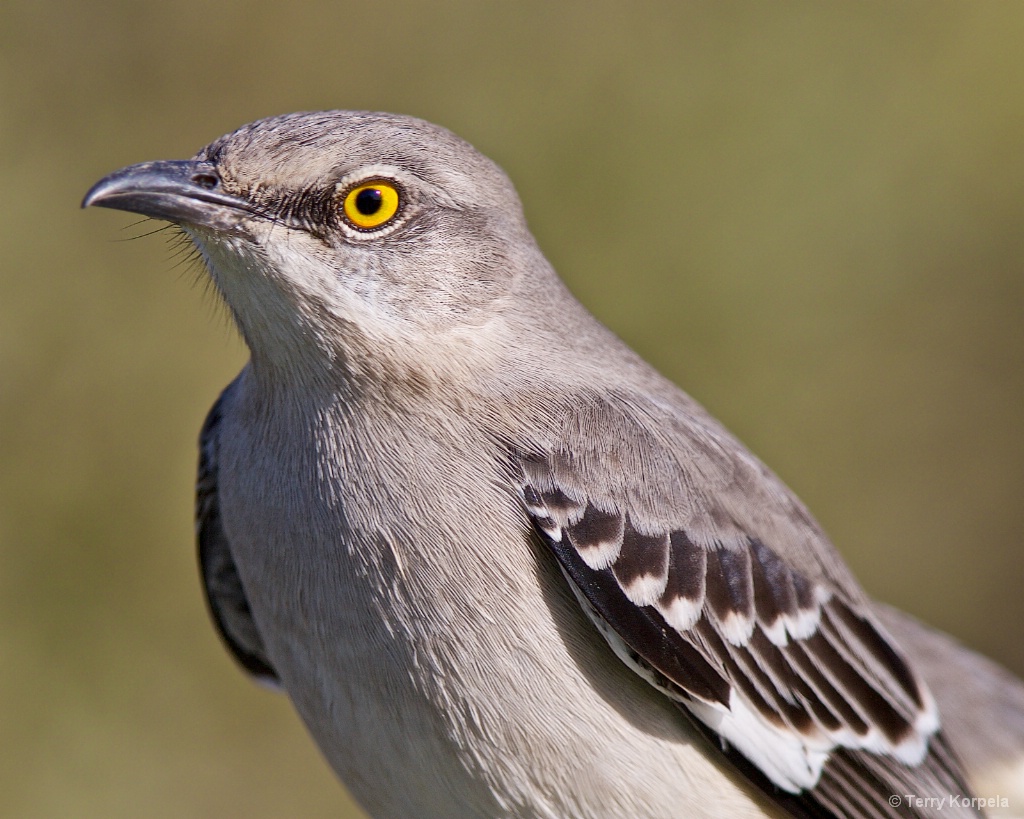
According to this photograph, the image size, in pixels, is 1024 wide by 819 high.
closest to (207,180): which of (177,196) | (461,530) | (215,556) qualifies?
(177,196)

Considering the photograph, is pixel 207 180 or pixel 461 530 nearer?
pixel 461 530

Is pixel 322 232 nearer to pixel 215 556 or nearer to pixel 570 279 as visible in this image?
pixel 215 556

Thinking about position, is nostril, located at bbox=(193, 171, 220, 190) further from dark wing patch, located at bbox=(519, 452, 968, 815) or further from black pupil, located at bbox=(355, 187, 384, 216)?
dark wing patch, located at bbox=(519, 452, 968, 815)

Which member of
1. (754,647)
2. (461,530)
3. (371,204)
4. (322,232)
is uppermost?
(371,204)

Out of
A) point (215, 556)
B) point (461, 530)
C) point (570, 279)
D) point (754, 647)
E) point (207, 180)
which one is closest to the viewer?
point (461, 530)

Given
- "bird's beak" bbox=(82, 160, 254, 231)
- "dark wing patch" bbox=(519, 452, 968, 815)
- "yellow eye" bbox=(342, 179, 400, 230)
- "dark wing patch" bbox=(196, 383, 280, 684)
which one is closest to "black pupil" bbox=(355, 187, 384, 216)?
"yellow eye" bbox=(342, 179, 400, 230)

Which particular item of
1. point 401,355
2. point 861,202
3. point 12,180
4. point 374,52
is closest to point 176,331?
point 12,180
